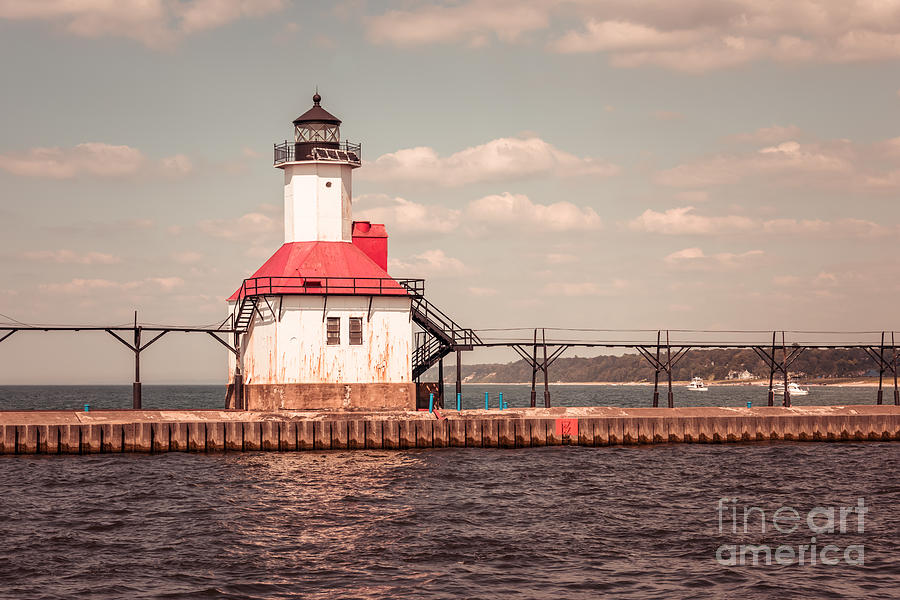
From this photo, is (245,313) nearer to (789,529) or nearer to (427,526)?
(427,526)

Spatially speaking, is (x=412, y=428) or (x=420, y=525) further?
(x=412, y=428)

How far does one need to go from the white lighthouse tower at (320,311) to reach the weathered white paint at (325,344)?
0.15 ft

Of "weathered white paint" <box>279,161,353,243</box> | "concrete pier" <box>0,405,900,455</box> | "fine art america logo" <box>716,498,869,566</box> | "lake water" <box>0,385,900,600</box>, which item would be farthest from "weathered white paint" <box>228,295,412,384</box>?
"fine art america logo" <box>716,498,869,566</box>

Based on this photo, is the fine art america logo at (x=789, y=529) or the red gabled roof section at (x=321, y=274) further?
the red gabled roof section at (x=321, y=274)

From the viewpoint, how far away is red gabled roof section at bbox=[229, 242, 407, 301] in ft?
145

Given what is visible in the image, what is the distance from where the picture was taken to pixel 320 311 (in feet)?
144

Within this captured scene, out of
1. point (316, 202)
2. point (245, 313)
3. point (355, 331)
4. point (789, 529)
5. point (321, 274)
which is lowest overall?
point (789, 529)

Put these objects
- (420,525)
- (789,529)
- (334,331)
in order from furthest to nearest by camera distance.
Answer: (334,331), (420,525), (789,529)

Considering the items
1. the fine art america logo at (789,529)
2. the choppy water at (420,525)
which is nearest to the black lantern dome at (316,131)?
the choppy water at (420,525)

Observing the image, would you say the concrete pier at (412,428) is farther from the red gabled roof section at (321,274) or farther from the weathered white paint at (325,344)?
the red gabled roof section at (321,274)

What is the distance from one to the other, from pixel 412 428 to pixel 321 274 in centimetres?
960

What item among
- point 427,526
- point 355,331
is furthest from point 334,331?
point 427,526

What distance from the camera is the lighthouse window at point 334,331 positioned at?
1737 inches

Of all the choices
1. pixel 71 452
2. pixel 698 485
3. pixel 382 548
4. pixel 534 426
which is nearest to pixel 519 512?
pixel 382 548
